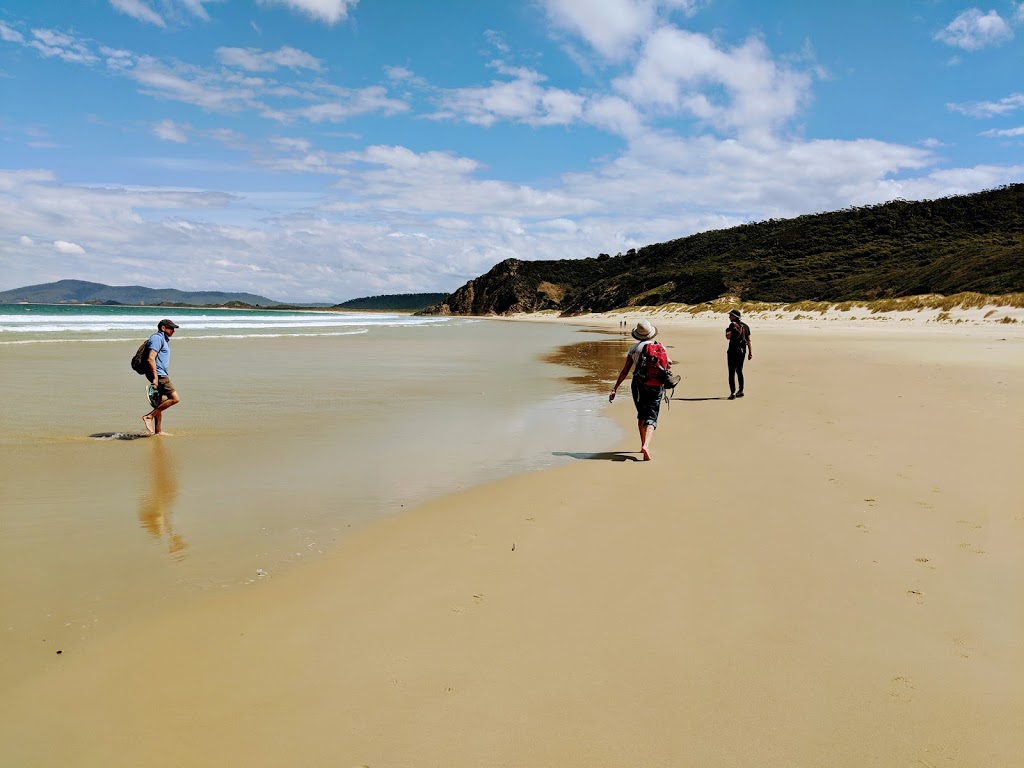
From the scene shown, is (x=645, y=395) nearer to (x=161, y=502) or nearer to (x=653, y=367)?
(x=653, y=367)

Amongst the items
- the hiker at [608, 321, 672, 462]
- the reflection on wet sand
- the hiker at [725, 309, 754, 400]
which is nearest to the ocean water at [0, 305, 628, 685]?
the reflection on wet sand

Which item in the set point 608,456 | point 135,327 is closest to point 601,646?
point 608,456

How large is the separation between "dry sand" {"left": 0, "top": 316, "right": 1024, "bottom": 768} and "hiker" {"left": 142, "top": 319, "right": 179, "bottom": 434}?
16.8 ft

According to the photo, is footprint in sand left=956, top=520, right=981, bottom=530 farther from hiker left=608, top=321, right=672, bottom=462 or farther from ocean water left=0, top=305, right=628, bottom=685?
ocean water left=0, top=305, right=628, bottom=685

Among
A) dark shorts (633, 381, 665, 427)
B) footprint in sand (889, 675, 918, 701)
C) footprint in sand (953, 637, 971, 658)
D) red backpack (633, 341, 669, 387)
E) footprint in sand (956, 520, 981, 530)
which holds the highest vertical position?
red backpack (633, 341, 669, 387)

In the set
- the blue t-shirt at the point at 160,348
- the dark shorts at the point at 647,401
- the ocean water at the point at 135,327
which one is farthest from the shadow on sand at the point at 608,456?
the ocean water at the point at 135,327

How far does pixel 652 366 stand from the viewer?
7.70 meters

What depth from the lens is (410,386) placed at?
14219 millimetres

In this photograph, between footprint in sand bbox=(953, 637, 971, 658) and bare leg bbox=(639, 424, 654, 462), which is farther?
bare leg bbox=(639, 424, 654, 462)

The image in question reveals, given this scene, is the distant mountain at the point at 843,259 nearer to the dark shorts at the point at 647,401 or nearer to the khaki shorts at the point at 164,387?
the dark shorts at the point at 647,401

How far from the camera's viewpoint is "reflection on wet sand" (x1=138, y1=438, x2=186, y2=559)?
4833mm

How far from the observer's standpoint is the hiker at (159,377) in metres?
8.73

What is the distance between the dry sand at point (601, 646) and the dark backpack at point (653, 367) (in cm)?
189

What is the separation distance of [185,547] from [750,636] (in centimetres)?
380
